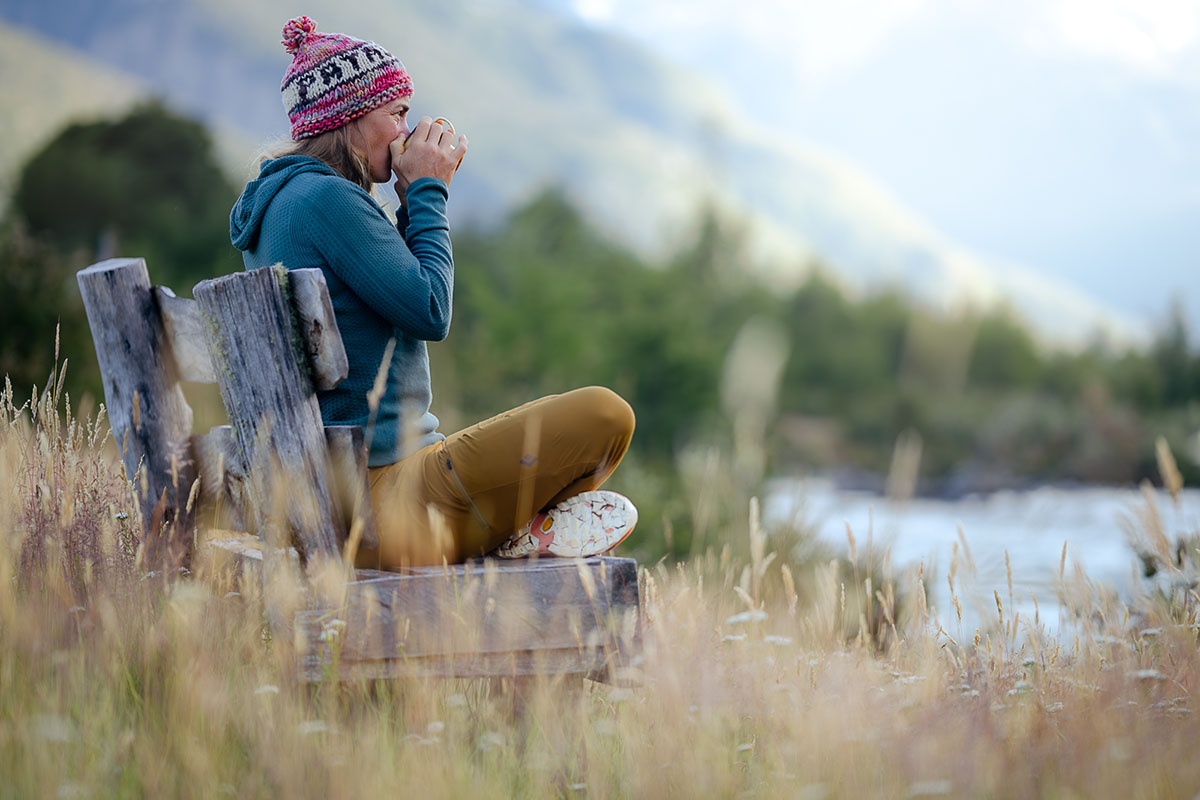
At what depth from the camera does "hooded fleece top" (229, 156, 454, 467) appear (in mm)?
2455

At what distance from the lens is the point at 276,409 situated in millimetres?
2285

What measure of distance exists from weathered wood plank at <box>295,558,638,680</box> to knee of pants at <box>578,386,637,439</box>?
364 millimetres

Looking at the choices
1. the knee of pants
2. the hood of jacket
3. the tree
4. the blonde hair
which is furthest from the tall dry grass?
the tree

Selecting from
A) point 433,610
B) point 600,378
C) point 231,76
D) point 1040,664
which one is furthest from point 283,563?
point 231,76

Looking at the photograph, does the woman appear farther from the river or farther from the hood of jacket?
the river

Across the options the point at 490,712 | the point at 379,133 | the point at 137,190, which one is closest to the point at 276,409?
the point at 490,712

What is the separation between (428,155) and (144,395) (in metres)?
1.12

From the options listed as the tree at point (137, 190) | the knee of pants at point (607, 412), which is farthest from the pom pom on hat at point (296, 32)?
the tree at point (137, 190)

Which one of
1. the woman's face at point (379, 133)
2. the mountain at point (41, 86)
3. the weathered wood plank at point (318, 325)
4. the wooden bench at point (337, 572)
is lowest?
the wooden bench at point (337, 572)

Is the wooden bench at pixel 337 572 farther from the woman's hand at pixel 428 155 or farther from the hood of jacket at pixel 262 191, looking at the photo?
the woman's hand at pixel 428 155

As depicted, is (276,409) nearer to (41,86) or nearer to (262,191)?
(262,191)

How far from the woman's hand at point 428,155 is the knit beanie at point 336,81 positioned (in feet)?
0.53

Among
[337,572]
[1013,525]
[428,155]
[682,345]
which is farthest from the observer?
[682,345]

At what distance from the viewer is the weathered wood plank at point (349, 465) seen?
2.28 metres
